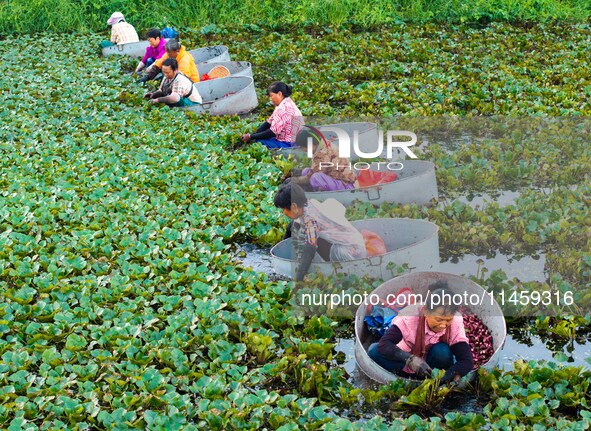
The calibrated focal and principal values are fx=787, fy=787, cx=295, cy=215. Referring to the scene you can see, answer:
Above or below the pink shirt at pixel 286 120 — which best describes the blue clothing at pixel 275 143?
below

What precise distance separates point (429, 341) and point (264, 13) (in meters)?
13.9

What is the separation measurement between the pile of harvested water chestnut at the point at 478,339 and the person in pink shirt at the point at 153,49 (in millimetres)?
8971

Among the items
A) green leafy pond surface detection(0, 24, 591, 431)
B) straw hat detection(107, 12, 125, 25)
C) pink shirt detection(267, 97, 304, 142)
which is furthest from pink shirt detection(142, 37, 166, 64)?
pink shirt detection(267, 97, 304, 142)

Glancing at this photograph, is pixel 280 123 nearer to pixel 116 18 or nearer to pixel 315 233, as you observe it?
pixel 315 233

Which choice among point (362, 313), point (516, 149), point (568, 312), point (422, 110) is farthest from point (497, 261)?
point (422, 110)

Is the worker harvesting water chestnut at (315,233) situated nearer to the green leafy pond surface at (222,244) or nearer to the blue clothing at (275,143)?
A: the green leafy pond surface at (222,244)

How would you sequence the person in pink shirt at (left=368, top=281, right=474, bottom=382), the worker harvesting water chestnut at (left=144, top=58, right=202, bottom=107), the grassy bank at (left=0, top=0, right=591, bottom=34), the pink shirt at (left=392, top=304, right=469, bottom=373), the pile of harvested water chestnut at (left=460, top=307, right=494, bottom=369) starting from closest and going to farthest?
the person in pink shirt at (left=368, top=281, right=474, bottom=382)
the pink shirt at (left=392, top=304, right=469, bottom=373)
the pile of harvested water chestnut at (left=460, top=307, right=494, bottom=369)
the worker harvesting water chestnut at (left=144, top=58, right=202, bottom=107)
the grassy bank at (left=0, top=0, right=591, bottom=34)

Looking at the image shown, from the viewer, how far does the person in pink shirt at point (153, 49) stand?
43.1 feet

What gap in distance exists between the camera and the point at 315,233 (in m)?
6.09

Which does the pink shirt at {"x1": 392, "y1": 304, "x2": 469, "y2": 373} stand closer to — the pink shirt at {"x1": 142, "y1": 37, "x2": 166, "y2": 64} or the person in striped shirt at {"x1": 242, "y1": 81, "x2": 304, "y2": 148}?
the person in striped shirt at {"x1": 242, "y1": 81, "x2": 304, "y2": 148}

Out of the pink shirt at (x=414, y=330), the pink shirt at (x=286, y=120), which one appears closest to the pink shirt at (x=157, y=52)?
the pink shirt at (x=286, y=120)

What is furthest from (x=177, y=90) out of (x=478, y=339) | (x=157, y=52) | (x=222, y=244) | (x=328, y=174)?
(x=478, y=339)

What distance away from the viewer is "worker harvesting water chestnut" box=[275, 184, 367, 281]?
19.8 ft

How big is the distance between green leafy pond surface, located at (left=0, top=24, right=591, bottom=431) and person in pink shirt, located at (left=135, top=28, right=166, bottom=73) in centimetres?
68
